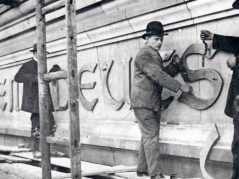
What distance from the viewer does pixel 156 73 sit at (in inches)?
186

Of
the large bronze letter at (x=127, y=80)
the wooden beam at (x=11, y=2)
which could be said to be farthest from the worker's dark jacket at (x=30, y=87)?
the wooden beam at (x=11, y=2)

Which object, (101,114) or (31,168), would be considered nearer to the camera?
(31,168)

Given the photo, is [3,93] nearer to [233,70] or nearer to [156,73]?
[156,73]

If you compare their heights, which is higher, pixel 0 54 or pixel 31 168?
Answer: pixel 0 54

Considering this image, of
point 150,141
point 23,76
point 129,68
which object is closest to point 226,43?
point 150,141

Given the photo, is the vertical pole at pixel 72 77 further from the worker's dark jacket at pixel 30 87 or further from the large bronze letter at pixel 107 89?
Result: the worker's dark jacket at pixel 30 87

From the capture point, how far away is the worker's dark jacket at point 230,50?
13.1ft

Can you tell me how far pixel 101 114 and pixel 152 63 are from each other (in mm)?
2022

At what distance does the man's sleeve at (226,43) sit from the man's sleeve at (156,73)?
61 centimetres

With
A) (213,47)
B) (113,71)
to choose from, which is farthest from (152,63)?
(113,71)

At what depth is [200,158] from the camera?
466cm

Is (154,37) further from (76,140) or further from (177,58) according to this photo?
(76,140)

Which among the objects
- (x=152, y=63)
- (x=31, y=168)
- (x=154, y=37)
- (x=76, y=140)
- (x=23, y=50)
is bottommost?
(x=31, y=168)

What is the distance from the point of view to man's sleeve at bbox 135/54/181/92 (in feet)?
15.4
